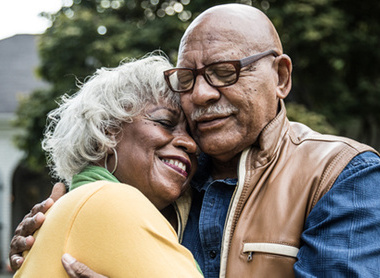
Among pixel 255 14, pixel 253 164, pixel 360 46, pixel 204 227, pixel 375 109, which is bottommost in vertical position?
pixel 375 109

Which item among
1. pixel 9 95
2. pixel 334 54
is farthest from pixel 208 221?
pixel 9 95

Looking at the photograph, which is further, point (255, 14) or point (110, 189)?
point (255, 14)

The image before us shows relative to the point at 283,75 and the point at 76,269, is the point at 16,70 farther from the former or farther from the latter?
the point at 76,269

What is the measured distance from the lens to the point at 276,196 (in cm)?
203

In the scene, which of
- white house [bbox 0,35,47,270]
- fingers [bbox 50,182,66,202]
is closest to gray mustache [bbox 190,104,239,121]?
fingers [bbox 50,182,66,202]

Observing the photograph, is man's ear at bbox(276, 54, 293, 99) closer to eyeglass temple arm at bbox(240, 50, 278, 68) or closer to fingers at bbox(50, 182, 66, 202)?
eyeglass temple arm at bbox(240, 50, 278, 68)

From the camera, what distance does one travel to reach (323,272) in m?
1.76

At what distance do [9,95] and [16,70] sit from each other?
5.81 feet

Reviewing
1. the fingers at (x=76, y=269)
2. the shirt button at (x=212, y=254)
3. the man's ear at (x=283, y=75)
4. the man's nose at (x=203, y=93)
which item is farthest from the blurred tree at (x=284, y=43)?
the fingers at (x=76, y=269)

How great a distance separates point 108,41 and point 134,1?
193 cm

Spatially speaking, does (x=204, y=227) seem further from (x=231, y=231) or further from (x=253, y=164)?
(x=253, y=164)

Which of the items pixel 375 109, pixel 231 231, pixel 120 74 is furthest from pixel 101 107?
pixel 375 109

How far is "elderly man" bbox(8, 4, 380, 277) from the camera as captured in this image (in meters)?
1.81

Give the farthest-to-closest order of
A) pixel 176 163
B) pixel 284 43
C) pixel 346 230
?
pixel 284 43 → pixel 176 163 → pixel 346 230
